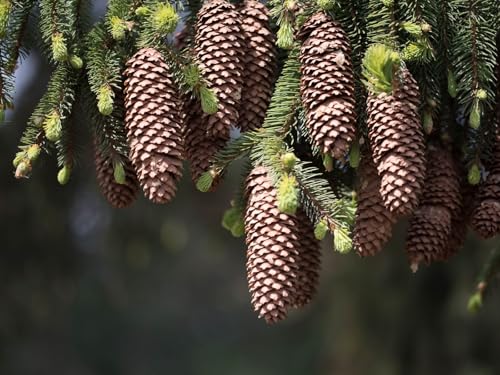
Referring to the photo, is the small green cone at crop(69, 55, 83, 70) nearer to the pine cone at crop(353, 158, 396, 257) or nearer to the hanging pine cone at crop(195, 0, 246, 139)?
the hanging pine cone at crop(195, 0, 246, 139)

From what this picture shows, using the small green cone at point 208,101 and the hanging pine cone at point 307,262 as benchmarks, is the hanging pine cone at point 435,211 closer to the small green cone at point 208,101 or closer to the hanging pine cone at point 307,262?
the hanging pine cone at point 307,262

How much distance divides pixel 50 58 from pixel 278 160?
63 cm

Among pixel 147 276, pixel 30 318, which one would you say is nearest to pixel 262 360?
pixel 147 276

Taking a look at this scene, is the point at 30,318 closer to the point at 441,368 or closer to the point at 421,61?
the point at 441,368

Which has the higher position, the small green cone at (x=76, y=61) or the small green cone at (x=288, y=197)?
the small green cone at (x=76, y=61)

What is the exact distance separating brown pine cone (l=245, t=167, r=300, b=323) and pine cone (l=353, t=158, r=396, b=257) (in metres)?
0.14

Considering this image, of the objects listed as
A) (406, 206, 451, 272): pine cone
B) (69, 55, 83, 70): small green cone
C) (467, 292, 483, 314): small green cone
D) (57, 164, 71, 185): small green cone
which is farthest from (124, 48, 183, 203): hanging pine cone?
(467, 292, 483, 314): small green cone

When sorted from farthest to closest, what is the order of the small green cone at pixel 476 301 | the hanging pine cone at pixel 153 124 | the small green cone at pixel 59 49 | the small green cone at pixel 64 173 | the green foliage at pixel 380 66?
the small green cone at pixel 476 301, the small green cone at pixel 64 173, the small green cone at pixel 59 49, the hanging pine cone at pixel 153 124, the green foliage at pixel 380 66

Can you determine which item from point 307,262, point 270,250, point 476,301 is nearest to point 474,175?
point 307,262

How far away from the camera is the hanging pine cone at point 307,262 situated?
70.3 inches

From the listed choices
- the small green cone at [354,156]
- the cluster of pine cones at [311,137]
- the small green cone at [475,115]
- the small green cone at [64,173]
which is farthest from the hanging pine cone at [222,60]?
the small green cone at [475,115]

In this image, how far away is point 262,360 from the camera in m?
11.3

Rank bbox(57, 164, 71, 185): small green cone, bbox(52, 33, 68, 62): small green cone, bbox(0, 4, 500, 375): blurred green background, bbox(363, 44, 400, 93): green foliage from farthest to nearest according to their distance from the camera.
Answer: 1. bbox(0, 4, 500, 375): blurred green background
2. bbox(57, 164, 71, 185): small green cone
3. bbox(52, 33, 68, 62): small green cone
4. bbox(363, 44, 400, 93): green foliage

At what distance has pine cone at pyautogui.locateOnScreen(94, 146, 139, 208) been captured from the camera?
182 cm
